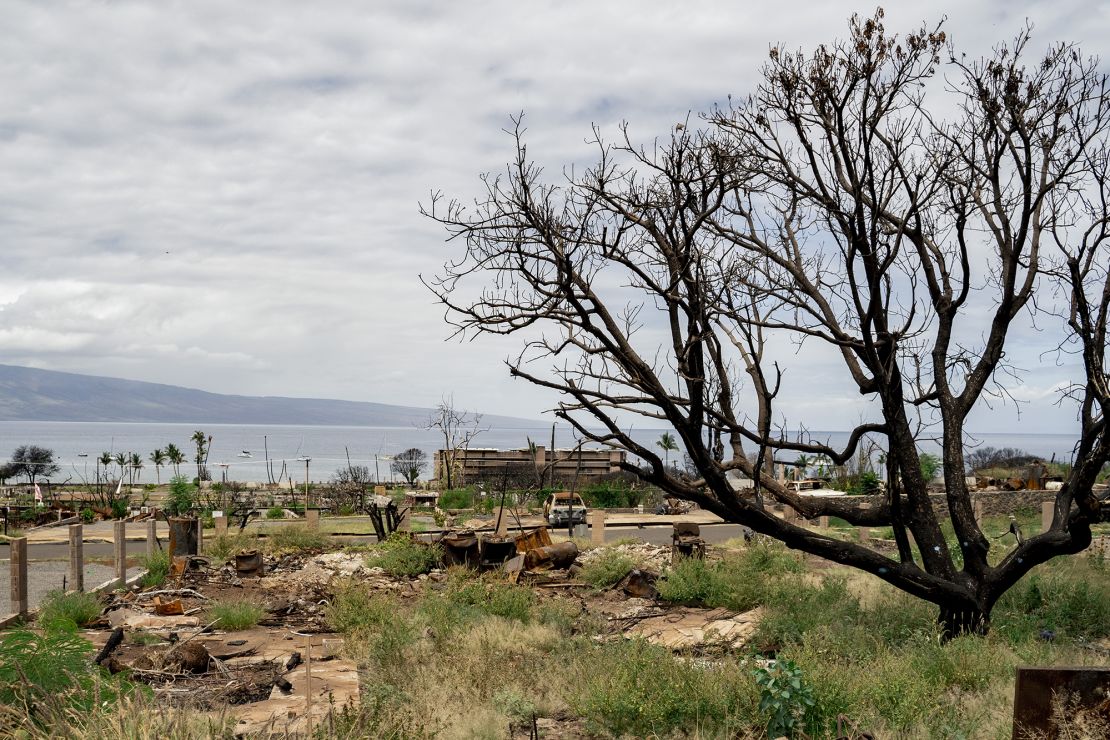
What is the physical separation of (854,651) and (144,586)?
1310 cm

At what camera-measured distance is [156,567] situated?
19.1m

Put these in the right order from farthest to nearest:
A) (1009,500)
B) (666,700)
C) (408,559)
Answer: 1. (1009,500)
2. (408,559)
3. (666,700)

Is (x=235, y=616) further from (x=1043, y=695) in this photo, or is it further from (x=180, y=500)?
(x=180, y=500)

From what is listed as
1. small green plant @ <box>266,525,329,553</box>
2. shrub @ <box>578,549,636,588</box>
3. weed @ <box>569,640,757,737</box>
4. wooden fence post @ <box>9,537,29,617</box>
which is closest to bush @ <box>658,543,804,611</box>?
shrub @ <box>578,549,636,588</box>

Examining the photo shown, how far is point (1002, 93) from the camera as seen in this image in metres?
11.9

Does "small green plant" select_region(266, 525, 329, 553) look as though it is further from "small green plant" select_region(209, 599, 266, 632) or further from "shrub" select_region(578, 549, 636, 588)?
"small green plant" select_region(209, 599, 266, 632)

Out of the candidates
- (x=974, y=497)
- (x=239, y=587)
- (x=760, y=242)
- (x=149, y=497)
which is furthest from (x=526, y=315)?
(x=149, y=497)

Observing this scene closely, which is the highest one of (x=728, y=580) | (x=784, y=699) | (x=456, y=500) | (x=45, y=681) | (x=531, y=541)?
(x=45, y=681)

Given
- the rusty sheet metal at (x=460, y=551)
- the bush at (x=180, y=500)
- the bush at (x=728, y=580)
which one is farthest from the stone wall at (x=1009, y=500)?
the bush at (x=180, y=500)

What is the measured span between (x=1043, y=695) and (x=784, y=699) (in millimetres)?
1753

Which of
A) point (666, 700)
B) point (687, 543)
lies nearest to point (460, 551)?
point (687, 543)

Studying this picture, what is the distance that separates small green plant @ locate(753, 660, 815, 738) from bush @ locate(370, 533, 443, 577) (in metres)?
12.5

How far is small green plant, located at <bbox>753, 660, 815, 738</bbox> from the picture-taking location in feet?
24.4

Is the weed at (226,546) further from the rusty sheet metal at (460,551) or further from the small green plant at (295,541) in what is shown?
the rusty sheet metal at (460,551)
